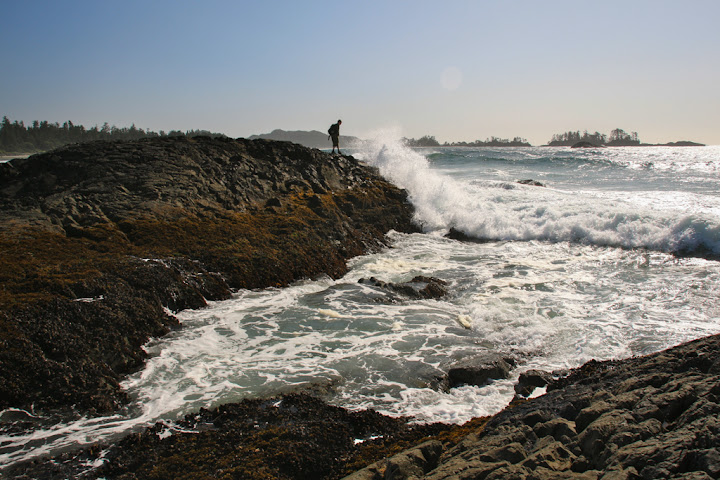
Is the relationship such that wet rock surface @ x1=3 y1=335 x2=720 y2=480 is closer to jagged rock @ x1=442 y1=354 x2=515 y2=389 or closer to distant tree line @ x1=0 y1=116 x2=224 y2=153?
jagged rock @ x1=442 y1=354 x2=515 y2=389

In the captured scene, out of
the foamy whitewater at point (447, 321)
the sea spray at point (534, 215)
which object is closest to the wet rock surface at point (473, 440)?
the foamy whitewater at point (447, 321)

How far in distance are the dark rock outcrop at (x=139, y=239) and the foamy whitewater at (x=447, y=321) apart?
477mm

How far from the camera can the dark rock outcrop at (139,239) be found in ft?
18.3

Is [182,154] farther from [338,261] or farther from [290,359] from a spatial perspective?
[290,359]

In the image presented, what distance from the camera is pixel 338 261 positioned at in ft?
38.5

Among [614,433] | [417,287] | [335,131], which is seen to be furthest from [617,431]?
[335,131]

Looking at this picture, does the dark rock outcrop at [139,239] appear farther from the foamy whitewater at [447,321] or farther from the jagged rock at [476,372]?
the jagged rock at [476,372]

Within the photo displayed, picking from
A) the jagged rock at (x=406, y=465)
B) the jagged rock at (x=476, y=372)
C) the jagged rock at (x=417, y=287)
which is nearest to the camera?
the jagged rock at (x=406, y=465)

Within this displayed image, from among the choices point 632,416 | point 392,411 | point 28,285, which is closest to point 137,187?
point 28,285

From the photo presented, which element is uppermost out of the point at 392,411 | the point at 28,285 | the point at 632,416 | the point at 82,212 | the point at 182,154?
the point at 182,154

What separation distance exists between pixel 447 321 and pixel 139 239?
6841 mm

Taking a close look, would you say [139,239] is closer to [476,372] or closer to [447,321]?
[447,321]

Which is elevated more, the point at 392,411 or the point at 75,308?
the point at 75,308

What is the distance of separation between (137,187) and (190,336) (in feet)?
19.6
